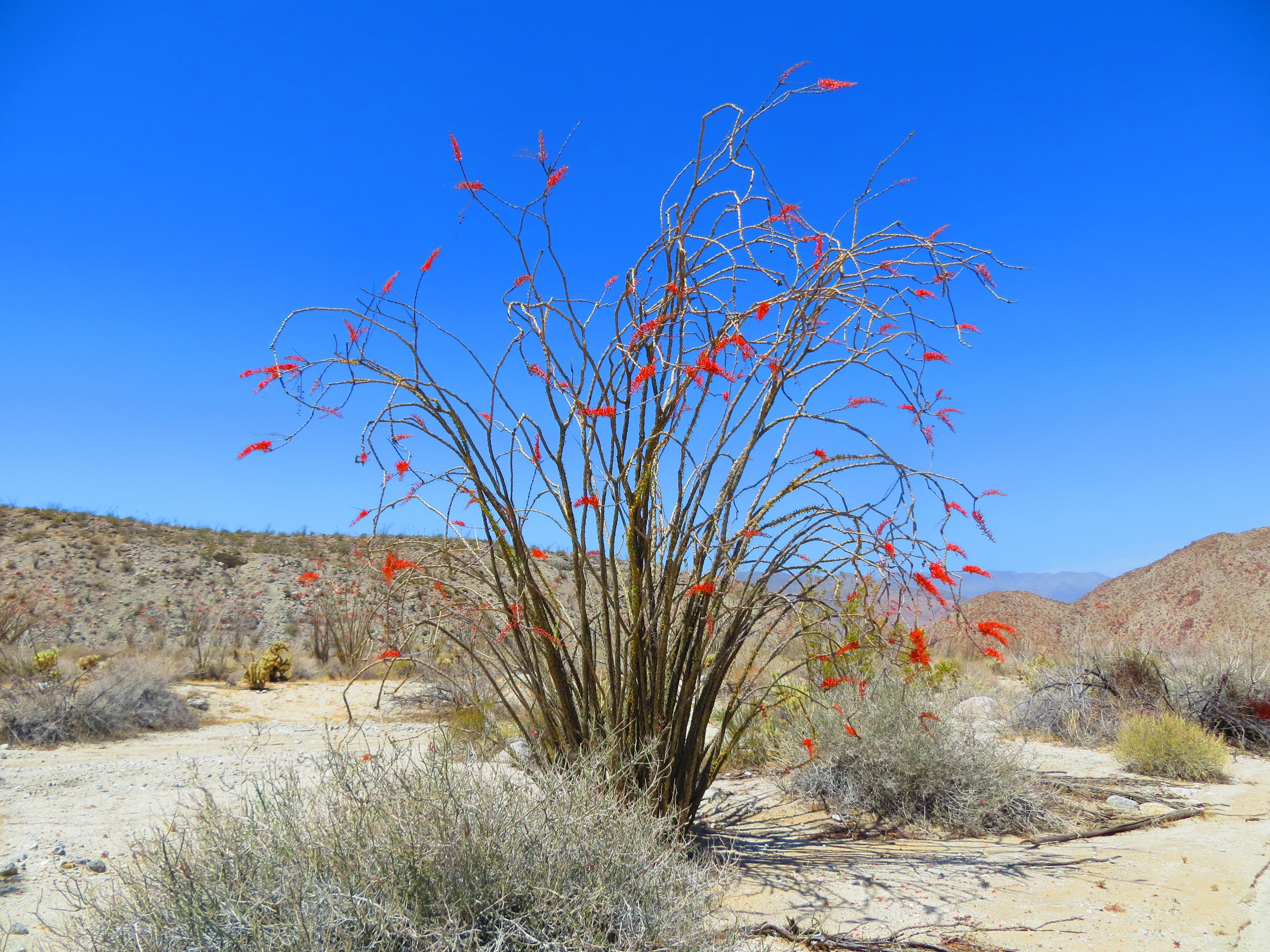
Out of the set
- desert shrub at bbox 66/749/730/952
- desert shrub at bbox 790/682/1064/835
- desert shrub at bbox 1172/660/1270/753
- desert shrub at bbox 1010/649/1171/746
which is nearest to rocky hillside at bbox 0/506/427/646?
desert shrub at bbox 790/682/1064/835

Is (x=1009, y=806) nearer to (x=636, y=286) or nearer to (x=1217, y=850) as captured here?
(x=1217, y=850)

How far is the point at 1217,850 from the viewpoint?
13.1 ft

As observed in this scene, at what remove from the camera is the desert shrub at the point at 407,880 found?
1985 mm

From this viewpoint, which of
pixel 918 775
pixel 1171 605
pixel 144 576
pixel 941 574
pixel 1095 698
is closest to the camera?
pixel 941 574

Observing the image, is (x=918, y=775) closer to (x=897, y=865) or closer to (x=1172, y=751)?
(x=897, y=865)

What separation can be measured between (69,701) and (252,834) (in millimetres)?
6669

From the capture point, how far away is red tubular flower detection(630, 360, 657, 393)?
10.7 ft

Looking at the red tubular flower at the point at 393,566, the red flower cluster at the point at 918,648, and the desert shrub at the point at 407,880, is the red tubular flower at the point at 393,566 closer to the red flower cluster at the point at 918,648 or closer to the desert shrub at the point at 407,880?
the desert shrub at the point at 407,880

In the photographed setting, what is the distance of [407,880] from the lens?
82.4 inches

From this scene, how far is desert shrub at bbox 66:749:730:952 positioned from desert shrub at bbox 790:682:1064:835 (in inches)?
97.5

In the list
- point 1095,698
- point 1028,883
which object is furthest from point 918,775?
point 1095,698

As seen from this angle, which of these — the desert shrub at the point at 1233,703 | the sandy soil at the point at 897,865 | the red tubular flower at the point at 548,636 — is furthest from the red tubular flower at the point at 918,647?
the desert shrub at the point at 1233,703

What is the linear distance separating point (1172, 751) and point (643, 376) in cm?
573

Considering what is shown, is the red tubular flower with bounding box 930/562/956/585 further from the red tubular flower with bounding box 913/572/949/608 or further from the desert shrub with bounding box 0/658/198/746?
the desert shrub with bounding box 0/658/198/746
